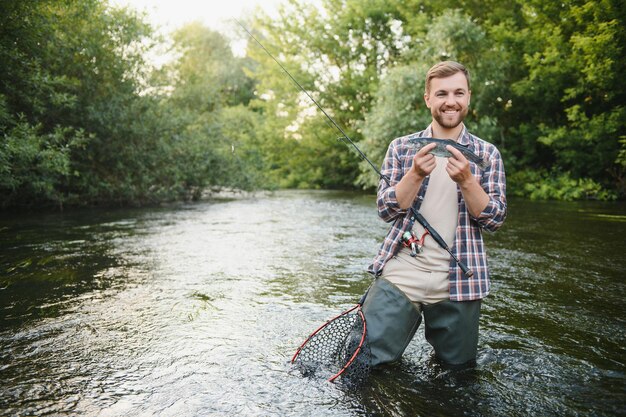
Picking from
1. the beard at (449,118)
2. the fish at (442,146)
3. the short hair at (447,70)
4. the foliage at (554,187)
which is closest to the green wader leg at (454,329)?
the fish at (442,146)

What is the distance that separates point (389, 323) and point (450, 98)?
1.32 meters

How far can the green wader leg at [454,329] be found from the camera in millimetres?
2859

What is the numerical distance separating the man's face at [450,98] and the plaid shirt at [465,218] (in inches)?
5.9

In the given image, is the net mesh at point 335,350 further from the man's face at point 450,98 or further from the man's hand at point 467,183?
A: the man's face at point 450,98

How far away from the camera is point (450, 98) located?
286 centimetres

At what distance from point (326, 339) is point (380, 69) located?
2741 cm

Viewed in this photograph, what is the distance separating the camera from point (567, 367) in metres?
3.25

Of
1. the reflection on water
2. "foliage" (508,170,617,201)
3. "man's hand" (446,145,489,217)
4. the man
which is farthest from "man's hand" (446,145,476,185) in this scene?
"foliage" (508,170,617,201)

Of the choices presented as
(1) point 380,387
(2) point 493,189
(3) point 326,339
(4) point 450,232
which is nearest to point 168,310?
(3) point 326,339

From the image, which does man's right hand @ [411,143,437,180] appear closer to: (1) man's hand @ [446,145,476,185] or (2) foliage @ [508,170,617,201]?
(1) man's hand @ [446,145,476,185]

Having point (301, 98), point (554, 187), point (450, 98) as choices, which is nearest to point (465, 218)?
point (450, 98)

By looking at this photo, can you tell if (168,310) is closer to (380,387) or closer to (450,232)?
(380,387)

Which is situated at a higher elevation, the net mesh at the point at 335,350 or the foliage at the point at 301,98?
the foliage at the point at 301,98

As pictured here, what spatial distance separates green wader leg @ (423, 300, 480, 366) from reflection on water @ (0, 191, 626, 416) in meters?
0.16
